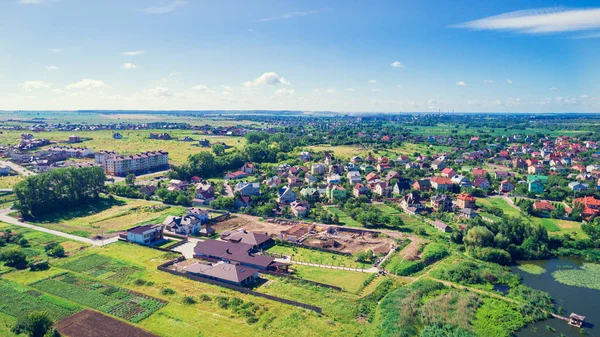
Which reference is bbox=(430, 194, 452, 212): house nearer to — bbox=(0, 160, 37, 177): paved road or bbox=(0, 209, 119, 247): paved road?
bbox=(0, 209, 119, 247): paved road

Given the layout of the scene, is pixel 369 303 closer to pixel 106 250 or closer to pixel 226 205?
pixel 106 250

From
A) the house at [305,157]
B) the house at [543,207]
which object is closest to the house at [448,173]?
the house at [543,207]

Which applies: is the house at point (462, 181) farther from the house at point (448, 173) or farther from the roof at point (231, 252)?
the roof at point (231, 252)

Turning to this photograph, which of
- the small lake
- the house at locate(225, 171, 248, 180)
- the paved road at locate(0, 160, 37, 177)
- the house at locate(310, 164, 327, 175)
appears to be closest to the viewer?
the small lake

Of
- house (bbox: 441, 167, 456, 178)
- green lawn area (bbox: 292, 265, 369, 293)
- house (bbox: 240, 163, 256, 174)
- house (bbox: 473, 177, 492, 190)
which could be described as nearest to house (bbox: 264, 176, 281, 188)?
house (bbox: 240, 163, 256, 174)

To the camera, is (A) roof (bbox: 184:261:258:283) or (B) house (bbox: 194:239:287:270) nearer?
(A) roof (bbox: 184:261:258:283)
